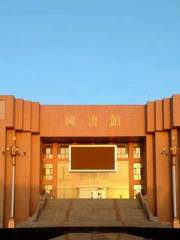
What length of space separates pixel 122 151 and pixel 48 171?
7002 millimetres

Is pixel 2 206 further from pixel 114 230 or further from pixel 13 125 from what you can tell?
pixel 114 230

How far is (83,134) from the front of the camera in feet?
160

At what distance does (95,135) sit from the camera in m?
48.8

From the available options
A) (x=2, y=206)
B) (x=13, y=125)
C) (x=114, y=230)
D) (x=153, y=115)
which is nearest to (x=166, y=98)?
(x=153, y=115)

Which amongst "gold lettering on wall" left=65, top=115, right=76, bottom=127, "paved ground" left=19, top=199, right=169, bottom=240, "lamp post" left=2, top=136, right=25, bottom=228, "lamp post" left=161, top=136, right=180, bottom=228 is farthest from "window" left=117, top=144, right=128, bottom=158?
"lamp post" left=2, top=136, right=25, bottom=228

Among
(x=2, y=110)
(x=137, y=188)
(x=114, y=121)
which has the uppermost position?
(x=2, y=110)

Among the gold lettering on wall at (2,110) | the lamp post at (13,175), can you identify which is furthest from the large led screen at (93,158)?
the gold lettering on wall at (2,110)

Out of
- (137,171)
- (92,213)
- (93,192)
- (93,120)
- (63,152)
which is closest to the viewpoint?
(92,213)

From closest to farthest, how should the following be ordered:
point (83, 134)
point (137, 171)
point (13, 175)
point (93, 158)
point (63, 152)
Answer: point (13, 175)
point (83, 134)
point (93, 158)
point (137, 171)
point (63, 152)

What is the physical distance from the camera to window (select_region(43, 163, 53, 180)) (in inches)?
2034

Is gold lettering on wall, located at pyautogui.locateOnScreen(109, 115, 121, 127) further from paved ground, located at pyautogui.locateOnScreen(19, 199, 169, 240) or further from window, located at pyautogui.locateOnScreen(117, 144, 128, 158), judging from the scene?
paved ground, located at pyautogui.locateOnScreen(19, 199, 169, 240)

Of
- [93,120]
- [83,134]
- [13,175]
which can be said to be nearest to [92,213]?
[13,175]

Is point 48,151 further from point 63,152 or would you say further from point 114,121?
point 114,121

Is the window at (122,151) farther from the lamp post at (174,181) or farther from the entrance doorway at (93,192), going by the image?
the lamp post at (174,181)
